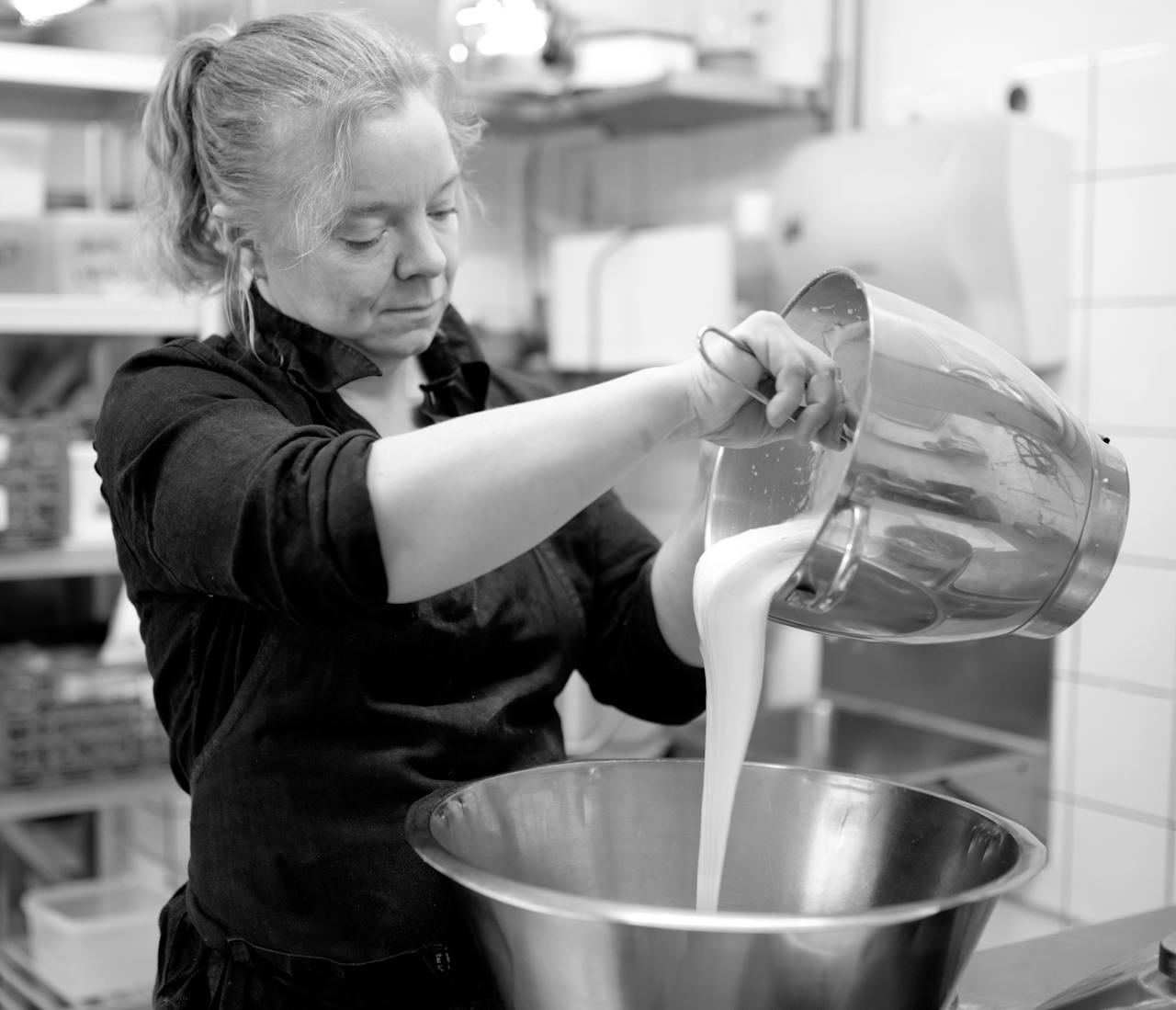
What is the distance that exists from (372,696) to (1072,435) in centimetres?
53

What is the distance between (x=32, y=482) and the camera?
7.41 feet

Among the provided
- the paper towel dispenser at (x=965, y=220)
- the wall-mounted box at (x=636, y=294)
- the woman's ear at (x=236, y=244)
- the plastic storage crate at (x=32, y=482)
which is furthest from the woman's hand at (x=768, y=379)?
the plastic storage crate at (x=32, y=482)

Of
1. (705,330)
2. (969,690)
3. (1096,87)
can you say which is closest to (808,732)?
(969,690)

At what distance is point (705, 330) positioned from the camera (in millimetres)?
878

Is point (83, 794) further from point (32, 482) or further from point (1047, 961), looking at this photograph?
point (1047, 961)

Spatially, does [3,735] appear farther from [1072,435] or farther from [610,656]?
[1072,435]

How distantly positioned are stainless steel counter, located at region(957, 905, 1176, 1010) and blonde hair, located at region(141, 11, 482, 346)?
73cm

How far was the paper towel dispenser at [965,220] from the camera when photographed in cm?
209

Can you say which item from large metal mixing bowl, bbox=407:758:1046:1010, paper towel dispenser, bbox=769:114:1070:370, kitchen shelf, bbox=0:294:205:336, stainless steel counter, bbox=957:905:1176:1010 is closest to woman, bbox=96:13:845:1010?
large metal mixing bowl, bbox=407:758:1046:1010

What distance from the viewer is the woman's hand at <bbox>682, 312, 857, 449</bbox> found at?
87cm

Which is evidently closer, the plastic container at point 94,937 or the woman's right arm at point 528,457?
the woman's right arm at point 528,457

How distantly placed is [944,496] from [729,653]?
0.65 feet

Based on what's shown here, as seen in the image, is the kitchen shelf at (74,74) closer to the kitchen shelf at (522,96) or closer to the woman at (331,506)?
the kitchen shelf at (522,96)

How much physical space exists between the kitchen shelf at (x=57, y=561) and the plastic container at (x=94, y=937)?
0.58 meters
